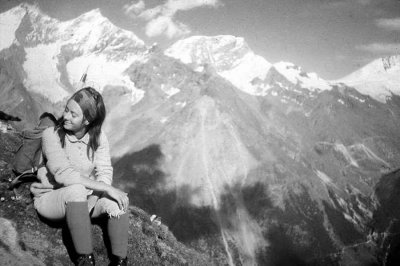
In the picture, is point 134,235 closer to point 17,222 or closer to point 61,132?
point 17,222

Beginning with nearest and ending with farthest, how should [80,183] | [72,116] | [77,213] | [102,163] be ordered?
[77,213] → [80,183] → [72,116] → [102,163]

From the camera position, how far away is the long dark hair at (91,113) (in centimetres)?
707

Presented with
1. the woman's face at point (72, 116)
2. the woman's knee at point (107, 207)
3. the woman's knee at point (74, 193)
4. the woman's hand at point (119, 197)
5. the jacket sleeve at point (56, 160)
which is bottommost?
the woman's knee at point (107, 207)

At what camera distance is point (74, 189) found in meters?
6.41

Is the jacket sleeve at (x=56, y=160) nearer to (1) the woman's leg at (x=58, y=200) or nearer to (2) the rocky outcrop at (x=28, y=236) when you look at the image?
(1) the woman's leg at (x=58, y=200)

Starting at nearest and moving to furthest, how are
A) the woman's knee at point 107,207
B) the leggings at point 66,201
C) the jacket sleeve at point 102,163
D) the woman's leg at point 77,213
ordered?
1. the woman's leg at point 77,213
2. the leggings at point 66,201
3. the woman's knee at point 107,207
4. the jacket sleeve at point 102,163

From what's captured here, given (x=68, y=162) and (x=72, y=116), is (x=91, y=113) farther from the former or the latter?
(x=68, y=162)

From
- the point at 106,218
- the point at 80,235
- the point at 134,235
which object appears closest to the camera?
the point at 80,235

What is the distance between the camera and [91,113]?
23.5ft

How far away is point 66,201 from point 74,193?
8.5 inches

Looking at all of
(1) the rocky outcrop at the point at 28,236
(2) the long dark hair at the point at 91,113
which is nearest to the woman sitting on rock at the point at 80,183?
(2) the long dark hair at the point at 91,113

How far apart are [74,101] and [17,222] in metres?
3.27

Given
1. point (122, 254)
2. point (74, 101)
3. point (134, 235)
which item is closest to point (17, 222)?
point (122, 254)

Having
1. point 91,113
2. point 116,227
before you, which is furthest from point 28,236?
point 91,113
